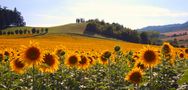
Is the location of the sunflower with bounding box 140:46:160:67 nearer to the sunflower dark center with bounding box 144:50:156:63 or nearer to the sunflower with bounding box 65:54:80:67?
the sunflower dark center with bounding box 144:50:156:63

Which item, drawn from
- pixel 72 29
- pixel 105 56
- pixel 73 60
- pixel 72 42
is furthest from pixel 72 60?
pixel 72 29

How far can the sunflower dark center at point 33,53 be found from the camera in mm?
9008

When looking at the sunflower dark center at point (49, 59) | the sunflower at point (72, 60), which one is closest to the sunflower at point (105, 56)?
the sunflower at point (72, 60)

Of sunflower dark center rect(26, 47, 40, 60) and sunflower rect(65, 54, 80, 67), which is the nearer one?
sunflower dark center rect(26, 47, 40, 60)

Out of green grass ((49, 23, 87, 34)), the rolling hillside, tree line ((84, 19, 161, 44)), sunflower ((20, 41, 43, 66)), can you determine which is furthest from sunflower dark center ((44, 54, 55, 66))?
green grass ((49, 23, 87, 34))

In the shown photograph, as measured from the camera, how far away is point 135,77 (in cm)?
848

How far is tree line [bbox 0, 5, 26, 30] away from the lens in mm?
115000

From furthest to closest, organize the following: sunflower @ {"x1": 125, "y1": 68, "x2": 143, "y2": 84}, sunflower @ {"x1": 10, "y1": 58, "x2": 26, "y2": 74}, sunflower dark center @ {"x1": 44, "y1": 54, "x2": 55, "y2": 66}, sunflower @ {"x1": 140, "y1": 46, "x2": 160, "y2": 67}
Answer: sunflower @ {"x1": 10, "y1": 58, "x2": 26, "y2": 74}, sunflower dark center @ {"x1": 44, "y1": 54, "x2": 55, "y2": 66}, sunflower @ {"x1": 140, "y1": 46, "x2": 160, "y2": 67}, sunflower @ {"x1": 125, "y1": 68, "x2": 143, "y2": 84}

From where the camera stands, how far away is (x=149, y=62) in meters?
9.41

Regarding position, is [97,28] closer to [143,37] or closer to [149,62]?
[143,37]

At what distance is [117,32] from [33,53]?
102359mm

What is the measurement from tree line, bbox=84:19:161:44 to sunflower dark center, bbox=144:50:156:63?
96.3 metres

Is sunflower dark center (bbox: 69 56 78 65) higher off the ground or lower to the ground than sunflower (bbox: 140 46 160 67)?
lower

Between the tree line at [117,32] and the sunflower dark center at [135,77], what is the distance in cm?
9729
